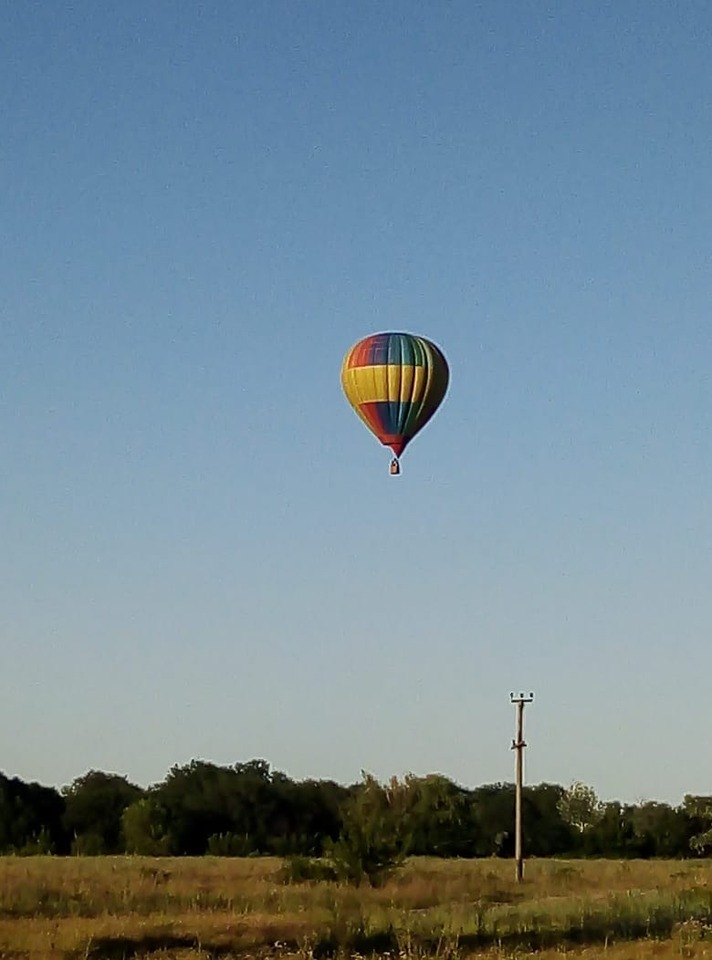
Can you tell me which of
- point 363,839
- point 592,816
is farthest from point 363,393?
point 592,816

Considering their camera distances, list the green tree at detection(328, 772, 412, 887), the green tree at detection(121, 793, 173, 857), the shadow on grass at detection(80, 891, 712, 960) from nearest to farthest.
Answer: the shadow on grass at detection(80, 891, 712, 960)
the green tree at detection(328, 772, 412, 887)
the green tree at detection(121, 793, 173, 857)

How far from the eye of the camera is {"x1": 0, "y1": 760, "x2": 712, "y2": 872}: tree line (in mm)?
69188

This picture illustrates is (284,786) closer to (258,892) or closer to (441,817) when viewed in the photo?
(441,817)

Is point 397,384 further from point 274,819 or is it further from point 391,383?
point 274,819

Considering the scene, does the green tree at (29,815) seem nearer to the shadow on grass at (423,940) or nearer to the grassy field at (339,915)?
the grassy field at (339,915)

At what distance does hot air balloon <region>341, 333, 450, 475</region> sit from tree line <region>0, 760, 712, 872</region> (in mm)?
26632

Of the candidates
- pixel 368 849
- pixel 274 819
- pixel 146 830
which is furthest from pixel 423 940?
pixel 274 819

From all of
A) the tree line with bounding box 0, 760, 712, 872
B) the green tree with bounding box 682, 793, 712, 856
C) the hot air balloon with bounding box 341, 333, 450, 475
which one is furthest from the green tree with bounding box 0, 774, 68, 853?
the hot air balloon with bounding box 341, 333, 450, 475

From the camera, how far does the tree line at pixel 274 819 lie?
6919 cm

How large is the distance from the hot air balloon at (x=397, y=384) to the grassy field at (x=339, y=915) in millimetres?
11058

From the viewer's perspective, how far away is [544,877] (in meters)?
44.4

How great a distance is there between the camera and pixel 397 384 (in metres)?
39.5

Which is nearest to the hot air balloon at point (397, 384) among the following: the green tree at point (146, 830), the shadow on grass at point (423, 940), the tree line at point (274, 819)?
the shadow on grass at point (423, 940)

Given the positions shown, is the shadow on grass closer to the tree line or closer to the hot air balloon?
the hot air balloon
